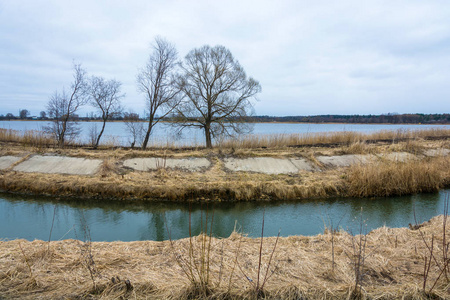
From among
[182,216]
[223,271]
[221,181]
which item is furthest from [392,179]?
[223,271]

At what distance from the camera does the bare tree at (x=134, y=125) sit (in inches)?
682

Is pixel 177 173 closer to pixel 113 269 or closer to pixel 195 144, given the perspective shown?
pixel 195 144

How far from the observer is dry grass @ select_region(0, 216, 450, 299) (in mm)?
3105

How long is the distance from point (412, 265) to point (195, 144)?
46.8ft

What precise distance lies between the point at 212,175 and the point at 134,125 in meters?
8.13

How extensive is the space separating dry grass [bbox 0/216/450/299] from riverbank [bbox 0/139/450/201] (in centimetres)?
559

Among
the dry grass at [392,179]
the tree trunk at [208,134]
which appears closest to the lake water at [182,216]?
the dry grass at [392,179]

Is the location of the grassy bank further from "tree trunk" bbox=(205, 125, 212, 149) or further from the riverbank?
"tree trunk" bbox=(205, 125, 212, 149)

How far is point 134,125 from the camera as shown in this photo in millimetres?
17766

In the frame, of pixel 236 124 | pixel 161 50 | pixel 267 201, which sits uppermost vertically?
pixel 161 50

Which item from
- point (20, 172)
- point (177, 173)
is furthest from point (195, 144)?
point (20, 172)

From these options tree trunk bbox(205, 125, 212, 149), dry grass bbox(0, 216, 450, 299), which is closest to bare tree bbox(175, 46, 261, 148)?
tree trunk bbox(205, 125, 212, 149)

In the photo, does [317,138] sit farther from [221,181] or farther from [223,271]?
[223,271]

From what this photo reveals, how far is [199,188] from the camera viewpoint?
10.4 meters
